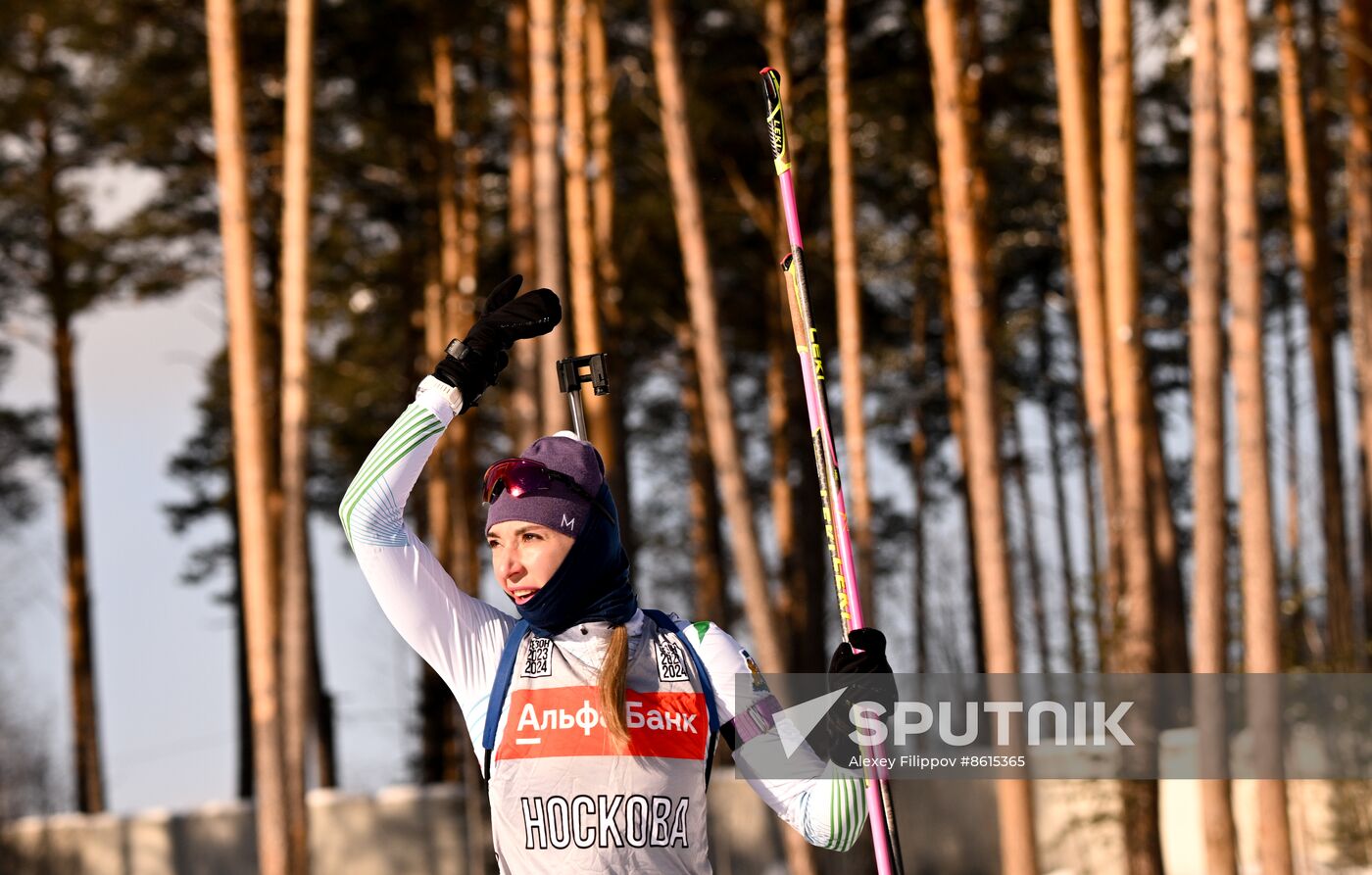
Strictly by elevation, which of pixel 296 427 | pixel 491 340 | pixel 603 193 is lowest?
pixel 491 340

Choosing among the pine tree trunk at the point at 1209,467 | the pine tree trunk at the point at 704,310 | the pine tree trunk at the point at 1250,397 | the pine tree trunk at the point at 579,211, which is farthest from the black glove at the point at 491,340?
the pine tree trunk at the point at 579,211

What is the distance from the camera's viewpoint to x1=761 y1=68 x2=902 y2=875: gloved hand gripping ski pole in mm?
3902

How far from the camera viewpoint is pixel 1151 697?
1222 centimetres

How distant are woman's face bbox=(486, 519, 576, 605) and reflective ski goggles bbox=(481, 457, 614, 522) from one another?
0.08m

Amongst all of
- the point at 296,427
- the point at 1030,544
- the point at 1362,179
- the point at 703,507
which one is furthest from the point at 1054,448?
the point at 296,427

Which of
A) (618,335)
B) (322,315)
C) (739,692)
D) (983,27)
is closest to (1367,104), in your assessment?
(983,27)

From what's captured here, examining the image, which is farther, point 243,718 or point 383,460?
point 243,718

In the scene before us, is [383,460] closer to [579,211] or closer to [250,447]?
[250,447]

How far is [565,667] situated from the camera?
376cm

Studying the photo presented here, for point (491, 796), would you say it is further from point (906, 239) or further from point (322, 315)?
point (906, 239)

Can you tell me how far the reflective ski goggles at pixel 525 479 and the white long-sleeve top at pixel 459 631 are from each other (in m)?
0.17

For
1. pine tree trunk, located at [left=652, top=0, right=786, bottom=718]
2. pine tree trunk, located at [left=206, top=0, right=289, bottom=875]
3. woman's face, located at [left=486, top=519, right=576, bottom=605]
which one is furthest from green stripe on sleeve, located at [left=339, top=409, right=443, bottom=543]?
pine tree trunk, located at [left=652, top=0, right=786, bottom=718]

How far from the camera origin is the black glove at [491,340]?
3758 millimetres

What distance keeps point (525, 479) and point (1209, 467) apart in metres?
7.92
